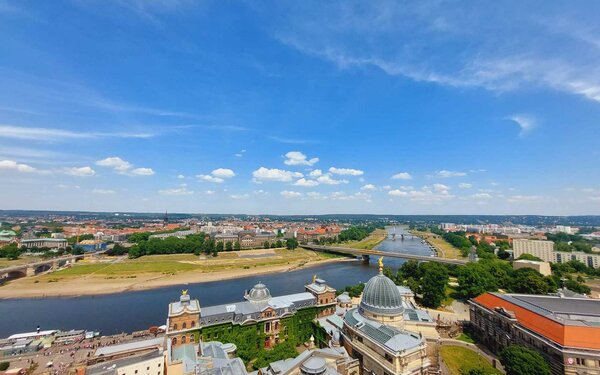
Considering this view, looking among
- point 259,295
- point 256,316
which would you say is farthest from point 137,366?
point 259,295

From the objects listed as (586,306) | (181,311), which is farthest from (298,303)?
(586,306)

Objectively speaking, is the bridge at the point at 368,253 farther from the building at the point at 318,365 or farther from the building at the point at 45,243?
the building at the point at 45,243

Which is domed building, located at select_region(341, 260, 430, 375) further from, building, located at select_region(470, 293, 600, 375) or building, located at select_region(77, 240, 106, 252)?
building, located at select_region(77, 240, 106, 252)

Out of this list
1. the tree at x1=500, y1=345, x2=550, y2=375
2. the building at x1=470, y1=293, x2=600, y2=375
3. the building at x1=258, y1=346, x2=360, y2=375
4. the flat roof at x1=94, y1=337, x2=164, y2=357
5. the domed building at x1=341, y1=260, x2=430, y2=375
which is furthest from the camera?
the flat roof at x1=94, y1=337, x2=164, y2=357

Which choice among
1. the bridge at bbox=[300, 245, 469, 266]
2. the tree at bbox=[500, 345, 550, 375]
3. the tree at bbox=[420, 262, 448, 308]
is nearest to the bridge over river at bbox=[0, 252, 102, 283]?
the bridge at bbox=[300, 245, 469, 266]

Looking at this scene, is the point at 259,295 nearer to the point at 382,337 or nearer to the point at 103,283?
the point at 382,337
